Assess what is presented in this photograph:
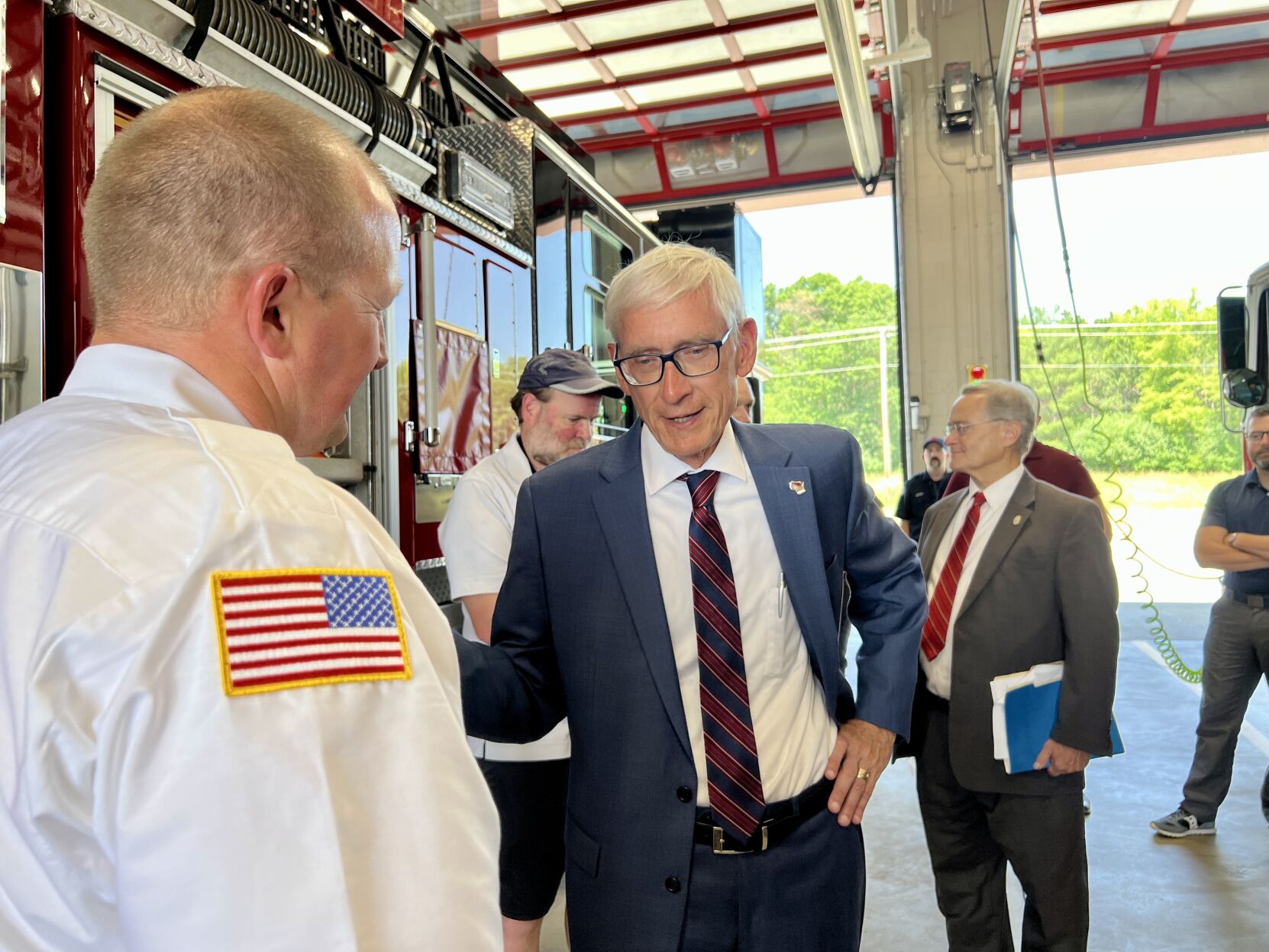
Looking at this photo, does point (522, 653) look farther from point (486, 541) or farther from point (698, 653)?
point (486, 541)

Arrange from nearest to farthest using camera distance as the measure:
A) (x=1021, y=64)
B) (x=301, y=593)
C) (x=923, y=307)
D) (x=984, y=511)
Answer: (x=301, y=593) < (x=984, y=511) < (x=1021, y=64) < (x=923, y=307)

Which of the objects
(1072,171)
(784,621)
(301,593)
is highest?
(1072,171)

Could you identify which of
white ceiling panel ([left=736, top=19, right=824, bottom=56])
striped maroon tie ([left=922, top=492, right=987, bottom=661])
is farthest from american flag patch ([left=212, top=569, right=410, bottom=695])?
white ceiling panel ([left=736, top=19, right=824, bottom=56])

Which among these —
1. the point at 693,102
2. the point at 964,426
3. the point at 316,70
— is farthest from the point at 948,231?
the point at 316,70

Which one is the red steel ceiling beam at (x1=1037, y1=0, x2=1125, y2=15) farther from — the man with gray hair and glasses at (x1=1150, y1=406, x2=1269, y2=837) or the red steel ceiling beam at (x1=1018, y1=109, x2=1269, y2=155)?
the man with gray hair and glasses at (x1=1150, y1=406, x2=1269, y2=837)

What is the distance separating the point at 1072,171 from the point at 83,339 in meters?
9.17

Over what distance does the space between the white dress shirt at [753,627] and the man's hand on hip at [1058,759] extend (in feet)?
3.75

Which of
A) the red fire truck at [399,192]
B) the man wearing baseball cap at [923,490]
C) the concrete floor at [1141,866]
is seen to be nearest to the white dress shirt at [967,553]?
the concrete floor at [1141,866]

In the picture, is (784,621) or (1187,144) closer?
(784,621)

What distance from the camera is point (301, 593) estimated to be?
64 cm

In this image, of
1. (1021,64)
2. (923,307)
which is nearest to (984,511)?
(1021,64)

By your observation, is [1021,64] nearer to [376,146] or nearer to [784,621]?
[376,146]

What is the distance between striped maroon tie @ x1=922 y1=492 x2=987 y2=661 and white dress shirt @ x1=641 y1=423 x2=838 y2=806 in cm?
118

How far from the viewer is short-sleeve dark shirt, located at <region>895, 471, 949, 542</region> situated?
6.91 meters
